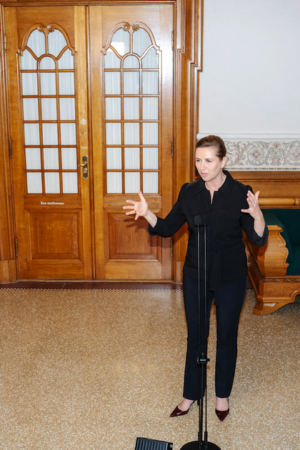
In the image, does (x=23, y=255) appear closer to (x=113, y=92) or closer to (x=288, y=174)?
(x=113, y=92)

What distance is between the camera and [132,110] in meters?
4.46

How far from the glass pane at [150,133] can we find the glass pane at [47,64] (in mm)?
1011

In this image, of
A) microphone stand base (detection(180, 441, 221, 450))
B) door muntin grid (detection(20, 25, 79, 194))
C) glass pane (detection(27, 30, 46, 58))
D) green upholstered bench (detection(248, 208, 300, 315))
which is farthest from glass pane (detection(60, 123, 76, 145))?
microphone stand base (detection(180, 441, 221, 450))

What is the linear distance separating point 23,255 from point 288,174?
8.80 ft

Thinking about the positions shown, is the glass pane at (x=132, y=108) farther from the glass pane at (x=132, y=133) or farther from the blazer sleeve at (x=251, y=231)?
the blazer sleeve at (x=251, y=231)

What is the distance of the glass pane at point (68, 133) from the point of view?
177 inches

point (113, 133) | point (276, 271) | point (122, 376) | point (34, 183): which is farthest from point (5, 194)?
point (276, 271)

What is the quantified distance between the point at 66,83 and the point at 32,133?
22.6 inches

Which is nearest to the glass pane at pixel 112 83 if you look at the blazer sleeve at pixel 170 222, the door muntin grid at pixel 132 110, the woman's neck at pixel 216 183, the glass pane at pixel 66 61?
the door muntin grid at pixel 132 110

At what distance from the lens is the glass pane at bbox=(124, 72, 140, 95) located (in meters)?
4.39

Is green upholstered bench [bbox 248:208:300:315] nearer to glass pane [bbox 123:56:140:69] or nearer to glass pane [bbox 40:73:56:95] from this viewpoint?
glass pane [bbox 123:56:140:69]

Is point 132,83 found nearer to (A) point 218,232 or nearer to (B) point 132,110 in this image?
(B) point 132,110

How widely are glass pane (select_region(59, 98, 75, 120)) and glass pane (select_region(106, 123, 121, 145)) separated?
0.36 metres

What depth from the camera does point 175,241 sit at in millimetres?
4574
